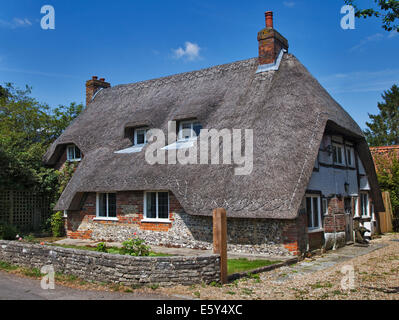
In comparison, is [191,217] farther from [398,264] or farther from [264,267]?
[398,264]

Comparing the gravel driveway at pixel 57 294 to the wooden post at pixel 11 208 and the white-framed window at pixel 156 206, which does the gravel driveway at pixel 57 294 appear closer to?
the white-framed window at pixel 156 206

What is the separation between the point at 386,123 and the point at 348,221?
3949cm

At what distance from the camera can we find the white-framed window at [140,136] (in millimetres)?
17784

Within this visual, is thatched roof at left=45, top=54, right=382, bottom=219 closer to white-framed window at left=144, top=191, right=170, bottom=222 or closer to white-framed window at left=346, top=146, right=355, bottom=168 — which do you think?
white-framed window at left=346, top=146, right=355, bottom=168

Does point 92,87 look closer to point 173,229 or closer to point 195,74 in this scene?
point 195,74

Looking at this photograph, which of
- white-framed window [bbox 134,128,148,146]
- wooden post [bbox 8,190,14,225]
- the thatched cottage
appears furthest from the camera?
wooden post [bbox 8,190,14,225]

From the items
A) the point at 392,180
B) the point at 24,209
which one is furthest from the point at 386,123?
the point at 24,209

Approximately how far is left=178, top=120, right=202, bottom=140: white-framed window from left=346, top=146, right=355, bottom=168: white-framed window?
6.76 m

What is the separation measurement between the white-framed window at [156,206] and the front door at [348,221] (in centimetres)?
749

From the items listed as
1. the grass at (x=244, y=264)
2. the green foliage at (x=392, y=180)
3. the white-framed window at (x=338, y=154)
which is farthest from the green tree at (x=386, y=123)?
the grass at (x=244, y=264)

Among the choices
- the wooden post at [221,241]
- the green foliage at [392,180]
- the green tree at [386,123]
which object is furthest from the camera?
the green tree at [386,123]

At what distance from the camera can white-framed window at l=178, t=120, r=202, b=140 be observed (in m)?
16.0

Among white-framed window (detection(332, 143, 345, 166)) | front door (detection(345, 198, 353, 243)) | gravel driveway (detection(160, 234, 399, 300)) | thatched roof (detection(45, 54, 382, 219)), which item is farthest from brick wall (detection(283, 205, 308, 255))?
white-framed window (detection(332, 143, 345, 166))
